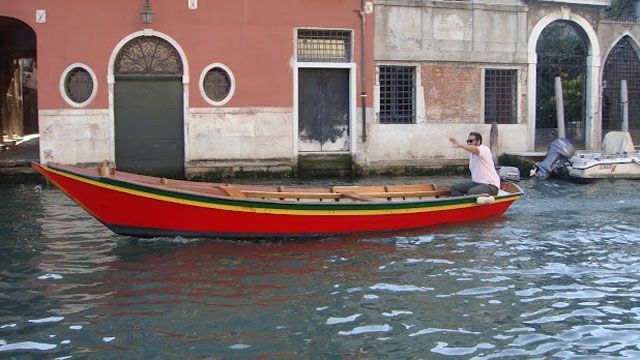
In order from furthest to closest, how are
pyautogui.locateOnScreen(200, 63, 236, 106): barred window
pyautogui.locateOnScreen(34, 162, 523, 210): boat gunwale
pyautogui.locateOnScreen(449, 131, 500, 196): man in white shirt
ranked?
1. pyautogui.locateOnScreen(200, 63, 236, 106): barred window
2. pyautogui.locateOnScreen(449, 131, 500, 196): man in white shirt
3. pyautogui.locateOnScreen(34, 162, 523, 210): boat gunwale

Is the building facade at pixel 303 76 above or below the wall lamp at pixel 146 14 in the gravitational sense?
below

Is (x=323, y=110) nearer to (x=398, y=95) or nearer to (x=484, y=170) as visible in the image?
(x=398, y=95)

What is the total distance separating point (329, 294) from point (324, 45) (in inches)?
385

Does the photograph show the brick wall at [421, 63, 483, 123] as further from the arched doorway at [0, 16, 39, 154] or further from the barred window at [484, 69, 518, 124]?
the arched doorway at [0, 16, 39, 154]

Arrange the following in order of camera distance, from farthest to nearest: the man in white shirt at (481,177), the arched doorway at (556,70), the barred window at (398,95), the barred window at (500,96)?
1. the arched doorway at (556,70)
2. the barred window at (500,96)
3. the barred window at (398,95)
4. the man in white shirt at (481,177)

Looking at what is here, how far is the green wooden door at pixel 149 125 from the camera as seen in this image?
13836mm

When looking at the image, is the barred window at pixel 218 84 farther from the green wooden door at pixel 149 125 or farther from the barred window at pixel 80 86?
the barred window at pixel 80 86

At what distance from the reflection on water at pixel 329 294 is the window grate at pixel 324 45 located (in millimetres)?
6832

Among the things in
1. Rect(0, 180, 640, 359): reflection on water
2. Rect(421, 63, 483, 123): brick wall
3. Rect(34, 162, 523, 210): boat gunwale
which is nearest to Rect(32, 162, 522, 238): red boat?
Rect(34, 162, 523, 210): boat gunwale

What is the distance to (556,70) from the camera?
1655 centimetres

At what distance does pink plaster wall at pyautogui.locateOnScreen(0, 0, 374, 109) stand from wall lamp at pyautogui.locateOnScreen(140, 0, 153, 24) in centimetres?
10

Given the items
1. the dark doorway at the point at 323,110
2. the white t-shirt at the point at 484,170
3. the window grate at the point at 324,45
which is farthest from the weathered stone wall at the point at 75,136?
the white t-shirt at the point at 484,170

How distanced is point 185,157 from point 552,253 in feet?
27.6

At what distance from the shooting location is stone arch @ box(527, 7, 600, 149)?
1597cm
